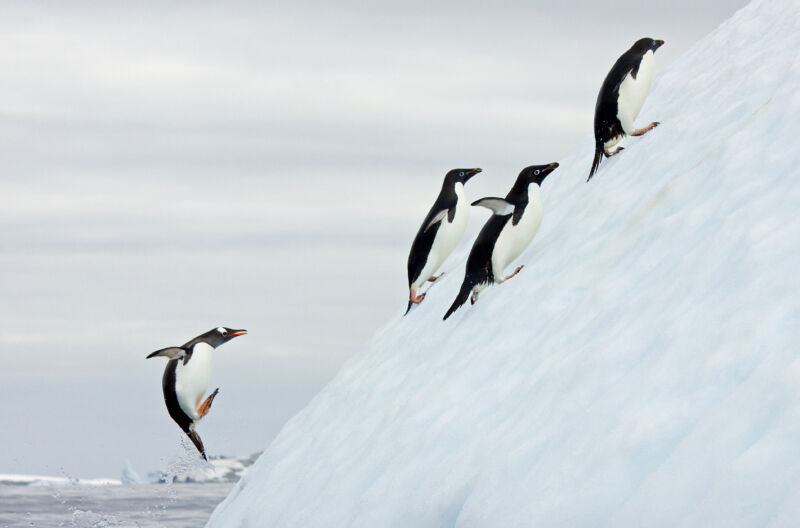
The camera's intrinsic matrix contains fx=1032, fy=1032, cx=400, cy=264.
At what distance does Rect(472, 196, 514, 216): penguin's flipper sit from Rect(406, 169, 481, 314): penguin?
3.01 feet

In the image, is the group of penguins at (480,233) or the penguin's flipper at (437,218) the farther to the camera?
the penguin's flipper at (437,218)

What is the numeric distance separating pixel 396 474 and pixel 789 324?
6.61ft

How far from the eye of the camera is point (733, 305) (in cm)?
331

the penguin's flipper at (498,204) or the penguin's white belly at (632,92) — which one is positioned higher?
the penguin's white belly at (632,92)

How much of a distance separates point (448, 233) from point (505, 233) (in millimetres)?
980

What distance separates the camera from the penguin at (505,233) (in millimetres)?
5922

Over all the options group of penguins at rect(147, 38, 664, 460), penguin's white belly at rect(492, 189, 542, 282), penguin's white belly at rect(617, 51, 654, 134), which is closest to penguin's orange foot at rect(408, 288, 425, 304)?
group of penguins at rect(147, 38, 664, 460)

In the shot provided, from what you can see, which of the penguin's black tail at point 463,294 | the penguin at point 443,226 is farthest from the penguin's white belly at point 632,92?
the penguin's black tail at point 463,294

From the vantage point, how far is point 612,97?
6746mm

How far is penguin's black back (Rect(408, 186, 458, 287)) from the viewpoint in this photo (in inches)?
271

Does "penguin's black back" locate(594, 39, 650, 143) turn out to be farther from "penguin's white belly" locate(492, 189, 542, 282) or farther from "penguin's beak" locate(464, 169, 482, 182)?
"penguin's white belly" locate(492, 189, 542, 282)

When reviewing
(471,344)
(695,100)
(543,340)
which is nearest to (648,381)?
(543,340)

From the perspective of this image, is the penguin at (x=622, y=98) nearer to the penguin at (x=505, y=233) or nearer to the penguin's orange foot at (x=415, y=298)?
the penguin at (x=505, y=233)

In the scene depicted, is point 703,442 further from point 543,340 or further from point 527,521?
point 543,340
